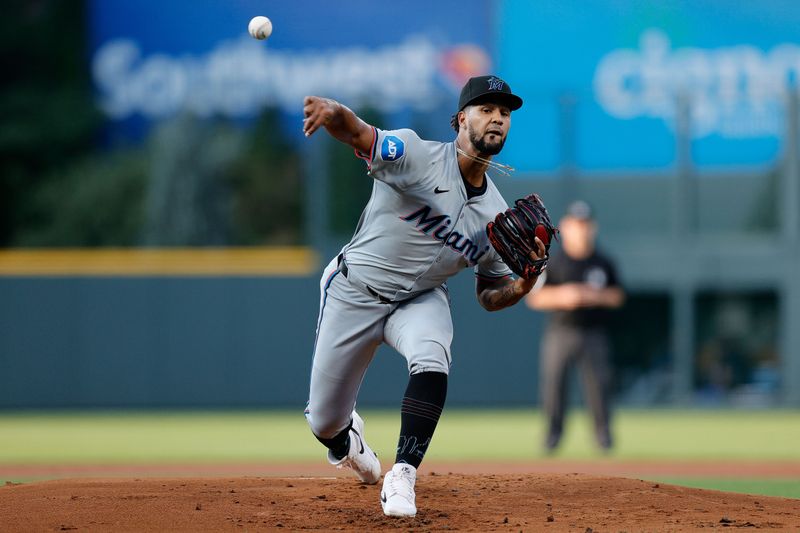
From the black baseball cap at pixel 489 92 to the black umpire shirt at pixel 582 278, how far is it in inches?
174

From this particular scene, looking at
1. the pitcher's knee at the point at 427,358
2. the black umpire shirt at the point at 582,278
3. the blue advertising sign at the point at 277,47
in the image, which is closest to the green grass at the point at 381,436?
the black umpire shirt at the point at 582,278

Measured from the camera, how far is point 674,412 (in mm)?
15117

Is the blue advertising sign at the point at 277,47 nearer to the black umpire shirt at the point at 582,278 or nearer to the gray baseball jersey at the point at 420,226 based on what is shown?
the black umpire shirt at the point at 582,278

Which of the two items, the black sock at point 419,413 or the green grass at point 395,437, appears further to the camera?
the green grass at point 395,437

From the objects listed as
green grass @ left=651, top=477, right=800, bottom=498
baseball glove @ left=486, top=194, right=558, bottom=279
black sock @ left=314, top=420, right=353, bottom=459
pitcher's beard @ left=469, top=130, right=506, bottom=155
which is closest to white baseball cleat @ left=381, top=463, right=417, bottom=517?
black sock @ left=314, top=420, right=353, bottom=459

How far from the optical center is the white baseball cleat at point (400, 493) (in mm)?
5066

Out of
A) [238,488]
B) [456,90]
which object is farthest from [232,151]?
[238,488]

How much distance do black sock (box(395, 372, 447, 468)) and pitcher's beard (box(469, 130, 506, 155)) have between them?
1016 mm

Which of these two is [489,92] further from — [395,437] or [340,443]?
[395,437]

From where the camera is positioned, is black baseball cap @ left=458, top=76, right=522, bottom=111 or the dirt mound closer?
the dirt mound

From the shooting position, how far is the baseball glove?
17.7 ft

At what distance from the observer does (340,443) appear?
236 inches

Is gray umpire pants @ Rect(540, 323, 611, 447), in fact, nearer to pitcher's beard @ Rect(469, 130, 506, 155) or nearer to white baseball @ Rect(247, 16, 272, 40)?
pitcher's beard @ Rect(469, 130, 506, 155)

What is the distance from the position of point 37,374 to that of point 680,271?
8.30 metres
